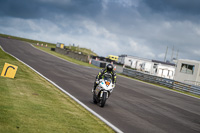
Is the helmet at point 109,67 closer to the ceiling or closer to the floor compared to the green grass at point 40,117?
closer to the ceiling

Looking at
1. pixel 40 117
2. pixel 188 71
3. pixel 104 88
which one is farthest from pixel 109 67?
pixel 188 71

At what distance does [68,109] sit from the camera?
7.84 meters

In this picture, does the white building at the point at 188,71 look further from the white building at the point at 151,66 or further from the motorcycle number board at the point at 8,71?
the motorcycle number board at the point at 8,71

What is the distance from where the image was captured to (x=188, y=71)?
3656cm

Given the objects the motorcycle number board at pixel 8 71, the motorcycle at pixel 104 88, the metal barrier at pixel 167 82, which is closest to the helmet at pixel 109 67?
the motorcycle at pixel 104 88

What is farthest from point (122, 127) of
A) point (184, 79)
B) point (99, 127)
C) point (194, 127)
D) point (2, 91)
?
point (184, 79)

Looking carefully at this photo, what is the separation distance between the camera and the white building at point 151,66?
5103 cm

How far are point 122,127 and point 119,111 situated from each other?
7.42ft

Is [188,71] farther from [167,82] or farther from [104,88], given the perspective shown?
[104,88]

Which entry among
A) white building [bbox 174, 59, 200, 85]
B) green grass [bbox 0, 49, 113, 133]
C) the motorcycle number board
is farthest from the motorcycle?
white building [bbox 174, 59, 200, 85]

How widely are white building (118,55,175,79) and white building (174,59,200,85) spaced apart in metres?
12.7

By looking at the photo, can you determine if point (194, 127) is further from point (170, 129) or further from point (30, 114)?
point (30, 114)

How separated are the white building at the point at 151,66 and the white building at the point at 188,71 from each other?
12714mm

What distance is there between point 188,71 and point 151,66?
74.9ft
